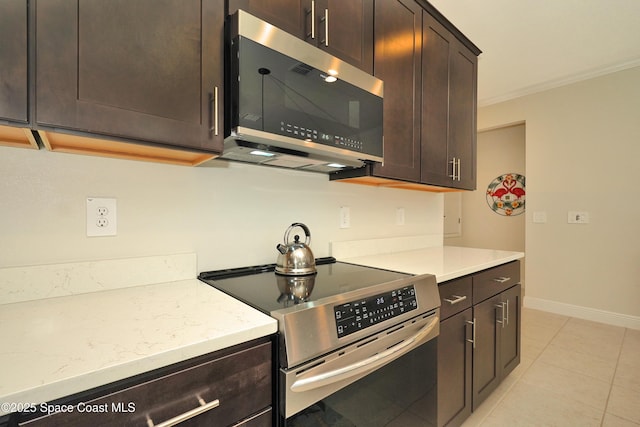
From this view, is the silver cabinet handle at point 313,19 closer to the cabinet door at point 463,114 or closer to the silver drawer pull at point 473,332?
the cabinet door at point 463,114

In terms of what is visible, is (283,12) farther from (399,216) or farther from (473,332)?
(473,332)

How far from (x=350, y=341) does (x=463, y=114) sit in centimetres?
183

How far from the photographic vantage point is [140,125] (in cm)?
83

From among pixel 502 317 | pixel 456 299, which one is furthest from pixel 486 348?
pixel 456 299

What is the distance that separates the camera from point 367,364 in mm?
914

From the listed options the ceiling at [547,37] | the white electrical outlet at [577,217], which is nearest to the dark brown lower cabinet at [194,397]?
the ceiling at [547,37]

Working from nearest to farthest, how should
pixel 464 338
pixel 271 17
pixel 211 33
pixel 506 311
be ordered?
pixel 211 33, pixel 271 17, pixel 464 338, pixel 506 311

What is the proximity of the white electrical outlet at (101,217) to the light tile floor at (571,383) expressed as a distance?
75.6 inches

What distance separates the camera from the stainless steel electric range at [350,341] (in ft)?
2.52

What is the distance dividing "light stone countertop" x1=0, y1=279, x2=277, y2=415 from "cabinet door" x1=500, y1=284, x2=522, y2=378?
1.69m

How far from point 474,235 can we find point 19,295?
479cm

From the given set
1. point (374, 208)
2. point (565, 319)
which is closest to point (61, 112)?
point (374, 208)

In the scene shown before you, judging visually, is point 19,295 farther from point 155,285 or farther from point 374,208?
point 374,208

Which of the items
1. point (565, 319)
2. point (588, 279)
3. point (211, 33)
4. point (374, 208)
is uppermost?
point (211, 33)
